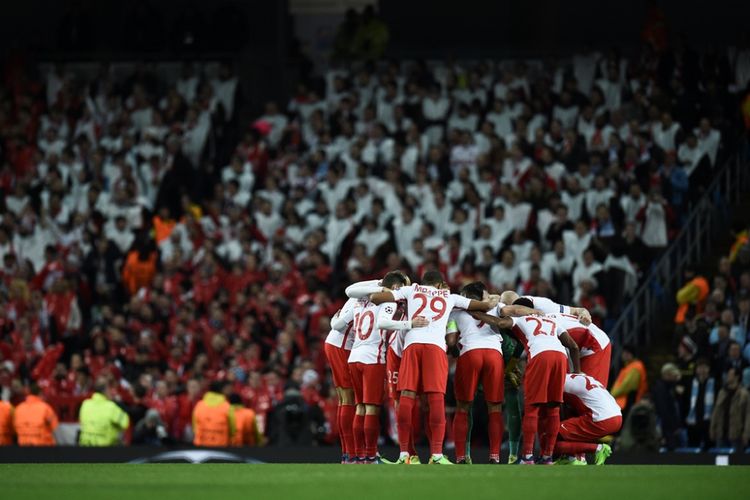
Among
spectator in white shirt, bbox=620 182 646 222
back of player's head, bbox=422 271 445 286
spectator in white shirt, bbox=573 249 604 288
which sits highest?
spectator in white shirt, bbox=620 182 646 222

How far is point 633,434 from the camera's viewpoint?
899 inches

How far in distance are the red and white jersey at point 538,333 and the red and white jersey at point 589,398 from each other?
540 mm

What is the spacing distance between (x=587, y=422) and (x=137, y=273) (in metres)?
12.6

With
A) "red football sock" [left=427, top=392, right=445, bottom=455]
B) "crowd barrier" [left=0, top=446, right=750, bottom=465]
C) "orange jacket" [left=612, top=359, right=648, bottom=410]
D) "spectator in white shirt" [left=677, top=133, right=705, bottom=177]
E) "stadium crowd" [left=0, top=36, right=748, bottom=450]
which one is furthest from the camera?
"spectator in white shirt" [left=677, top=133, right=705, bottom=177]

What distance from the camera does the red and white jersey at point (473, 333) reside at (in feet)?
59.1

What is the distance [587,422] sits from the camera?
18312 millimetres

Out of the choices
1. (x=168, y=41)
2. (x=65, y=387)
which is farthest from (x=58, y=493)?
(x=168, y=41)

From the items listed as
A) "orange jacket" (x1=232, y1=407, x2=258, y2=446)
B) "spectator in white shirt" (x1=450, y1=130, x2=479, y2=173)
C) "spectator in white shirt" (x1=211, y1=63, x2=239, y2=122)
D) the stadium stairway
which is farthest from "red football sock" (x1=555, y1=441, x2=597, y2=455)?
"spectator in white shirt" (x1=211, y1=63, x2=239, y2=122)

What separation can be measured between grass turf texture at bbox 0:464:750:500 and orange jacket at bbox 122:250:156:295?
482 inches

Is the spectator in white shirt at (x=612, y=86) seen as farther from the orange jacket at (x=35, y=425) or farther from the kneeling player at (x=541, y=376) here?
the kneeling player at (x=541, y=376)

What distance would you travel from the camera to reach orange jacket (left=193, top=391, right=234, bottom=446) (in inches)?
949

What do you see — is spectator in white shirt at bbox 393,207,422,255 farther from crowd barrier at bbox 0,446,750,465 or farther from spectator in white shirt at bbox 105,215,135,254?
crowd barrier at bbox 0,446,750,465

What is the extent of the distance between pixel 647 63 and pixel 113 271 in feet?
33.1

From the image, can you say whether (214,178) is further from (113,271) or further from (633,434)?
(633,434)
